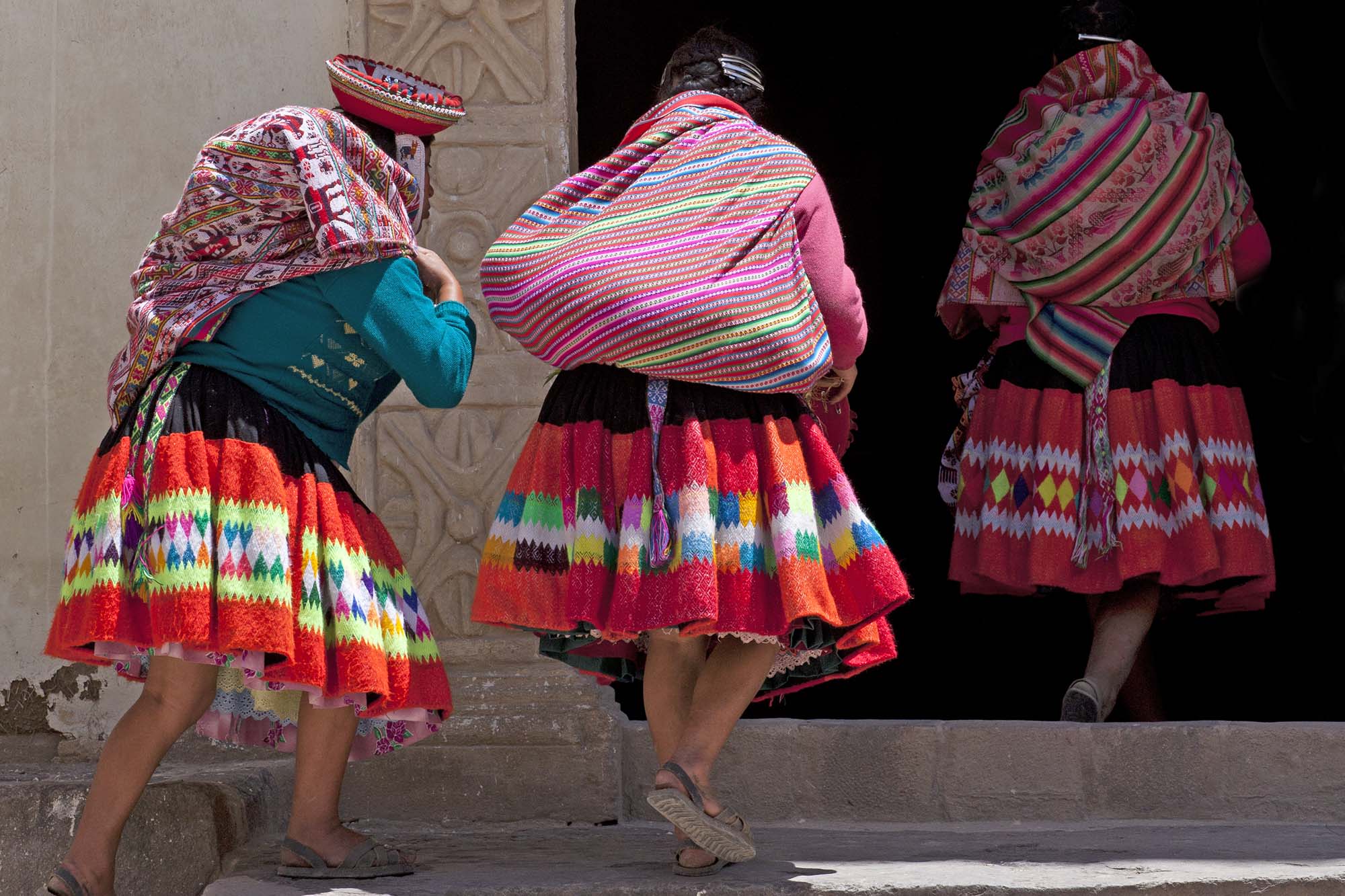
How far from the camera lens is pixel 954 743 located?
3.78m

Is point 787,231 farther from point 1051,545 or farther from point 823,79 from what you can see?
point 823,79

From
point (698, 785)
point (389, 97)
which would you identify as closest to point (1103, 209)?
point (389, 97)

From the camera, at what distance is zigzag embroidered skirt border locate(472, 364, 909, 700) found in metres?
2.90

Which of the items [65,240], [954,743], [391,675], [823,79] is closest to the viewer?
[391,675]

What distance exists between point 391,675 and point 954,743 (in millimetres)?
1454

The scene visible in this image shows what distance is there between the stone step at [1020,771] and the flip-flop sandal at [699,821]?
90 cm

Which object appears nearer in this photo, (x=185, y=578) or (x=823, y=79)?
(x=185, y=578)

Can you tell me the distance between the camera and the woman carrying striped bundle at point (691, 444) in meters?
2.91

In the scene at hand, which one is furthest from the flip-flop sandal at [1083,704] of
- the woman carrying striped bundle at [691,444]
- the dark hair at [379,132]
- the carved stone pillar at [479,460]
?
the dark hair at [379,132]

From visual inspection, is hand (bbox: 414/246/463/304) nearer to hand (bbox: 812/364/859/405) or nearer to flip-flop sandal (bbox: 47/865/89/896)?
hand (bbox: 812/364/859/405)

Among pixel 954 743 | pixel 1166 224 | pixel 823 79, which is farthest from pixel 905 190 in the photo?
pixel 954 743

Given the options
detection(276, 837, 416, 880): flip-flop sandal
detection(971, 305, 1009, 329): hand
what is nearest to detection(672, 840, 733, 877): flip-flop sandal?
detection(276, 837, 416, 880): flip-flop sandal

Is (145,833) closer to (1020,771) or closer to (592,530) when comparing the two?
(592,530)

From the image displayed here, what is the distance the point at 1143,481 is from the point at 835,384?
49.0 inches
